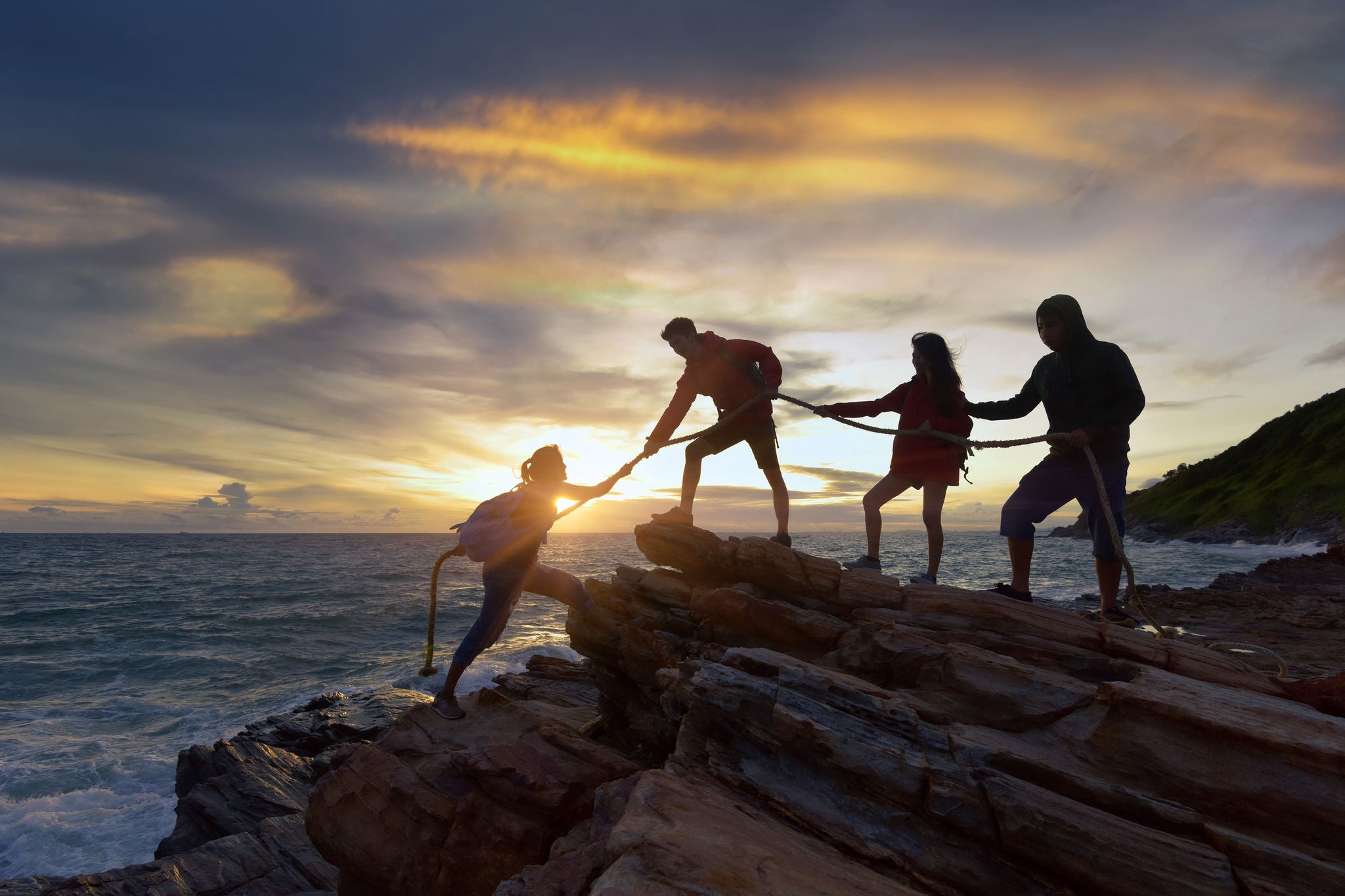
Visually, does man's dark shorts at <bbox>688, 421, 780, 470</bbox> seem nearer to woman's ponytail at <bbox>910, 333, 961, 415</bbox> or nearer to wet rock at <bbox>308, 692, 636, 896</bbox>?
woman's ponytail at <bbox>910, 333, 961, 415</bbox>

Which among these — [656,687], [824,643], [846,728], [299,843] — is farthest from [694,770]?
[299,843]

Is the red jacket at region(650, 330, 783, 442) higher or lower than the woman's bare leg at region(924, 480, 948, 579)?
higher

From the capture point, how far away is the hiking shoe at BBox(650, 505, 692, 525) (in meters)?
8.99

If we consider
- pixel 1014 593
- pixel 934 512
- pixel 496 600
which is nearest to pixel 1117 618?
pixel 1014 593

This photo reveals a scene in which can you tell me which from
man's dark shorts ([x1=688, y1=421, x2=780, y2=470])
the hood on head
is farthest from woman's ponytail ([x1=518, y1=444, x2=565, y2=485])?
the hood on head

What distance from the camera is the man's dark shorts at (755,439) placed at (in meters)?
8.80

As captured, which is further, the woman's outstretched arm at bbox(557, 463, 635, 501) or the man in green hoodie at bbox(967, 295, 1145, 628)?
the woman's outstretched arm at bbox(557, 463, 635, 501)

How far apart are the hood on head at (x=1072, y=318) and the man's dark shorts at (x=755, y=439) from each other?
377 centimetres

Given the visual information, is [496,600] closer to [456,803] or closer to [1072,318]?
[456,803]

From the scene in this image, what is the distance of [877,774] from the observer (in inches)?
175

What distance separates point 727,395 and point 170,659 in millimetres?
28245

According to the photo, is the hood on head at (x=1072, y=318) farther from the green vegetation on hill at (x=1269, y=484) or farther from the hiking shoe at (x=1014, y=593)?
the green vegetation on hill at (x=1269, y=484)

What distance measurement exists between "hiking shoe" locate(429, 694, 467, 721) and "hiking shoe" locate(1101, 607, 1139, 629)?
→ 8064 mm

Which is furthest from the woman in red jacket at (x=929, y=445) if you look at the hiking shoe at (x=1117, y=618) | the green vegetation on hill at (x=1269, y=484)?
the green vegetation on hill at (x=1269, y=484)
